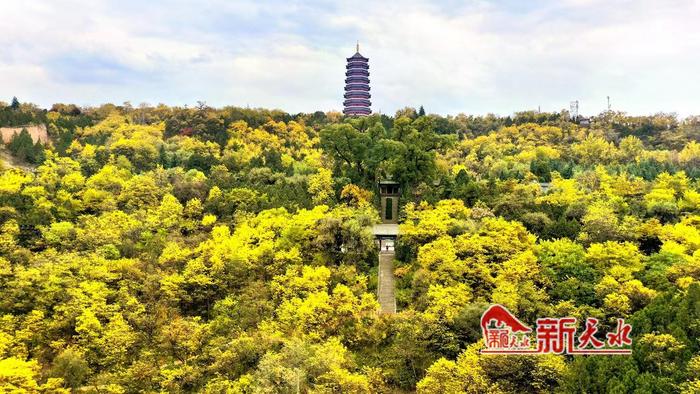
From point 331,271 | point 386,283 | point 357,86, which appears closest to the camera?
point 331,271

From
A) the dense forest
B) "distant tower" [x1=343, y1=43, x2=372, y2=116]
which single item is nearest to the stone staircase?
the dense forest

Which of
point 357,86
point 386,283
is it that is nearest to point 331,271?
point 386,283

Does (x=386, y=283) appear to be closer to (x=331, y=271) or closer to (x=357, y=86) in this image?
(x=331, y=271)

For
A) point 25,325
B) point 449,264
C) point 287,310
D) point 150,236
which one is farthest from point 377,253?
point 25,325

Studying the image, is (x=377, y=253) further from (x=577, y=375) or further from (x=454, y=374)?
(x=577, y=375)

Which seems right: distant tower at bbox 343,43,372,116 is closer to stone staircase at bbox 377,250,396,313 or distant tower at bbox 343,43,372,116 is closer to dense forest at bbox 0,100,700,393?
dense forest at bbox 0,100,700,393

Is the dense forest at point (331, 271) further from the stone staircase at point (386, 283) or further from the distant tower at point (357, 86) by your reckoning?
the distant tower at point (357, 86)
